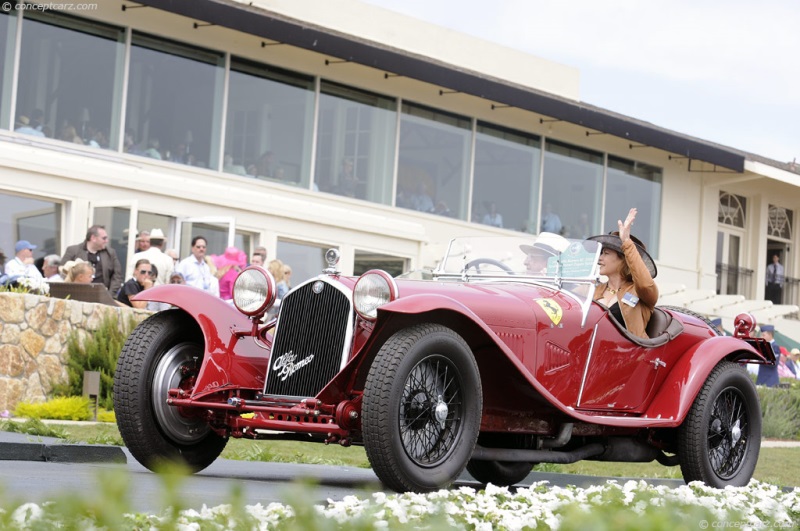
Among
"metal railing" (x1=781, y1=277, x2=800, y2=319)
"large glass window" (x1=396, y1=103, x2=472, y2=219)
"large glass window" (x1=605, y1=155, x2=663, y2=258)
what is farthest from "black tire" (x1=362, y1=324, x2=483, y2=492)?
"metal railing" (x1=781, y1=277, x2=800, y2=319)

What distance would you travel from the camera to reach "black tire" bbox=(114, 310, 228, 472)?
21.8 ft

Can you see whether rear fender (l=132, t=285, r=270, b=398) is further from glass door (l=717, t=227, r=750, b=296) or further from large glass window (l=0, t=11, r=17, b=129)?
glass door (l=717, t=227, r=750, b=296)

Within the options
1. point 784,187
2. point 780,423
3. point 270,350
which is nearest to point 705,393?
point 270,350

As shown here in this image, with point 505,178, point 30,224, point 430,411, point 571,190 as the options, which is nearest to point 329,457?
point 430,411

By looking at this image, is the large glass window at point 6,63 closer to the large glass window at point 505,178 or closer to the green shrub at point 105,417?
the green shrub at point 105,417

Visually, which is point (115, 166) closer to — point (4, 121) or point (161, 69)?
point (4, 121)

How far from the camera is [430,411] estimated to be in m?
6.04

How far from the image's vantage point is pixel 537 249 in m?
8.07

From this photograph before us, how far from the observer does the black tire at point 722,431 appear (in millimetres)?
7770

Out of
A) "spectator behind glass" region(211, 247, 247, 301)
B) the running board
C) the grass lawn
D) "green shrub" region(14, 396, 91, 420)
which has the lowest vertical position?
the grass lawn

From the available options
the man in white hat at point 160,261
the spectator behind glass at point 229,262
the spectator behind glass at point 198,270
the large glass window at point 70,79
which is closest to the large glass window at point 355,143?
the large glass window at point 70,79

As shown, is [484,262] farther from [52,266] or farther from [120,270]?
[52,266]

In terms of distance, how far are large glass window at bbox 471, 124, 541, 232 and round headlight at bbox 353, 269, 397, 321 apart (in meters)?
17.7

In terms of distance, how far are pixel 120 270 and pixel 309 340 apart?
8.00 metres
